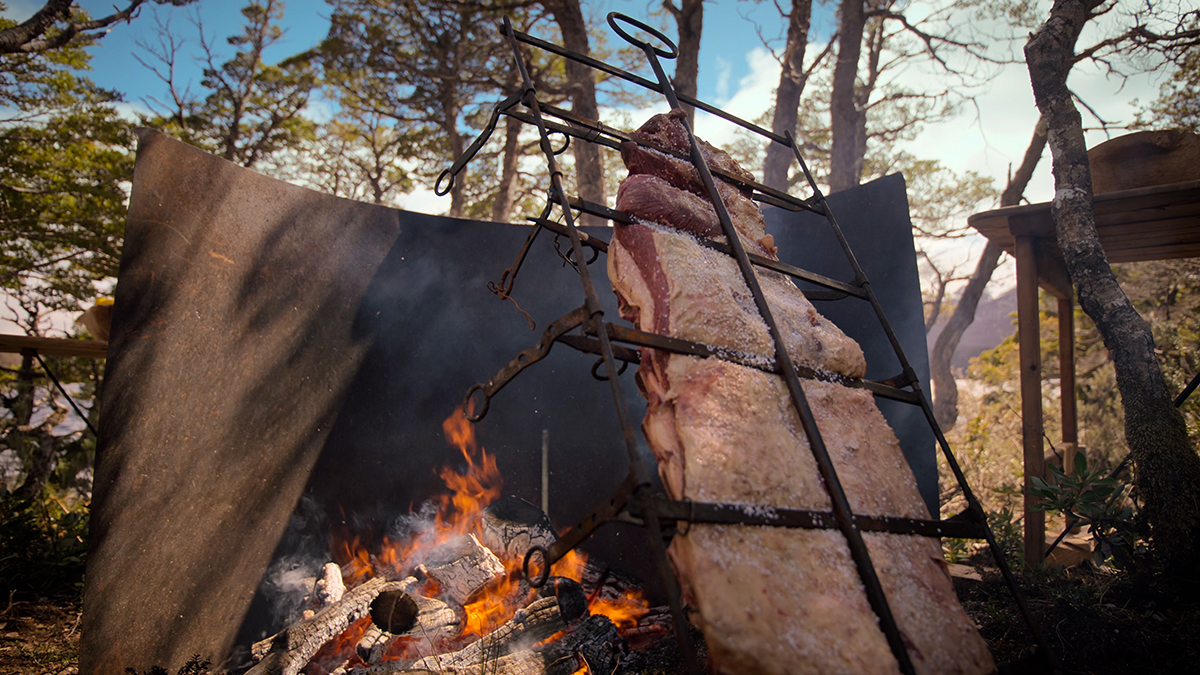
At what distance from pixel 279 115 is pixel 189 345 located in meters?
11.8

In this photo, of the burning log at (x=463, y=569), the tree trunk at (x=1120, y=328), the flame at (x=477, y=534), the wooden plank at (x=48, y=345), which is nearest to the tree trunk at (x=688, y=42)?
the tree trunk at (x=1120, y=328)

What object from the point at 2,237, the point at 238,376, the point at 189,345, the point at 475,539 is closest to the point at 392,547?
the point at 475,539

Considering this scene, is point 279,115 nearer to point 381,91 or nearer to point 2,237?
point 381,91

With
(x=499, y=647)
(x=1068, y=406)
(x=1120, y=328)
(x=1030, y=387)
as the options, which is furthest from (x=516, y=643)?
(x=1068, y=406)

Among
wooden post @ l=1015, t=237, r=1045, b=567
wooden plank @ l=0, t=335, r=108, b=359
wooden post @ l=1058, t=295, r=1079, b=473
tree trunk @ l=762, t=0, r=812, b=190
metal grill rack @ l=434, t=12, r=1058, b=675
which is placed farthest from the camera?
tree trunk @ l=762, t=0, r=812, b=190

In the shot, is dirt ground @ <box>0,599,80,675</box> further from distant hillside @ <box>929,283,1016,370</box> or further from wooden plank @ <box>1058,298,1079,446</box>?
distant hillside @ <box>929,283,1016,370</box>

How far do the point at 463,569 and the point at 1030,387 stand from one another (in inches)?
156

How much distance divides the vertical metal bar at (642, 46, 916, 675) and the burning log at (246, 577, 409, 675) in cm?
245

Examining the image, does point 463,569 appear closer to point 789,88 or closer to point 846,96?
point 789,88

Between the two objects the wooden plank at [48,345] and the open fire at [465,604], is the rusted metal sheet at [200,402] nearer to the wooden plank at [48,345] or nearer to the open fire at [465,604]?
the open fire at [465,604]

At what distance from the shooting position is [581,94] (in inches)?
283

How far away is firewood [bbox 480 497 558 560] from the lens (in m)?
3.42

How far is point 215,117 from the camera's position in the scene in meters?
11.4

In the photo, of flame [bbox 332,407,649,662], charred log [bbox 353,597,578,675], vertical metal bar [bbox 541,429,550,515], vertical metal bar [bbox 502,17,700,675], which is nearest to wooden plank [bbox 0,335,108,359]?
flame [bbox 332,407,649,662]
